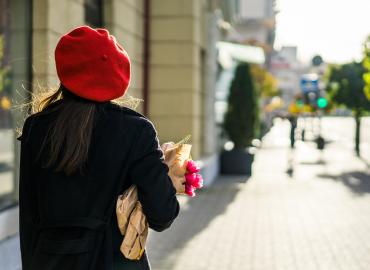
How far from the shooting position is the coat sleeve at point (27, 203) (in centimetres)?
250

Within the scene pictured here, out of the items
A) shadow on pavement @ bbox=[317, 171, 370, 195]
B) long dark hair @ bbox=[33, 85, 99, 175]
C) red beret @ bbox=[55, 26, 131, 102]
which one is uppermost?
red beret @ bbox=[55, 26, 131, 102]

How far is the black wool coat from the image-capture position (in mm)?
2324

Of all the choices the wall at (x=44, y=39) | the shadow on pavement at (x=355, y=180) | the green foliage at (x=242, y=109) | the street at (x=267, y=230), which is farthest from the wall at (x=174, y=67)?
the wall at (x=44, y=39)

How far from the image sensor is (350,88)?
84.4 ft

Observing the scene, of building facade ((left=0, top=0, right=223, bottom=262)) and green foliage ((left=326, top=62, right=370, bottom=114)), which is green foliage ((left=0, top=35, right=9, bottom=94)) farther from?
green foliage ((left=326, top=62, right=370, bottom=114))

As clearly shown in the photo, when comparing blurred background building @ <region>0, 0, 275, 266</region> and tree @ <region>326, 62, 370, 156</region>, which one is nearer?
blurred background building @ <region>0, 0, 275, 266</region>

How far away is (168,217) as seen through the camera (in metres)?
2.37

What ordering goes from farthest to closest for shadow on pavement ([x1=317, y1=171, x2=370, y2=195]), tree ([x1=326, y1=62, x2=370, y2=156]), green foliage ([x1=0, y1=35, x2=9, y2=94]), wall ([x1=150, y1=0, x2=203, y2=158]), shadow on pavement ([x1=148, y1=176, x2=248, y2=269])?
1. tree ([x1=326, y1=62, x2=370, y2=156])
2. shadow on pavement ([x1=317, y1=171, x2=370, y2=195])
3. wall ([x1=150, y1=0, x2=203, y2=158])
4. shadow on pavement ([x1=148, y1=176, x2=248, y2=269])
5. green foliage ([x1=0, y1=35, x2=9, y2=94])

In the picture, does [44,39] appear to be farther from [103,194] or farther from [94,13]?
[103,194]

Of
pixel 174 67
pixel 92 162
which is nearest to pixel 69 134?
pixel 92 162

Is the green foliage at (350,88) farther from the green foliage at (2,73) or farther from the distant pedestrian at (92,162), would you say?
the distant pedestrian at (92,162)

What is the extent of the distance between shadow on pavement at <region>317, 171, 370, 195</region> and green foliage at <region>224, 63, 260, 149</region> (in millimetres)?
2093

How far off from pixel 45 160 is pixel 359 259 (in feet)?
17.1

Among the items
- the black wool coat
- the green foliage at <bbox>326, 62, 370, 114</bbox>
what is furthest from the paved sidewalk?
the green foliage at <bbox>326, 62, 370, 114</bbox>
